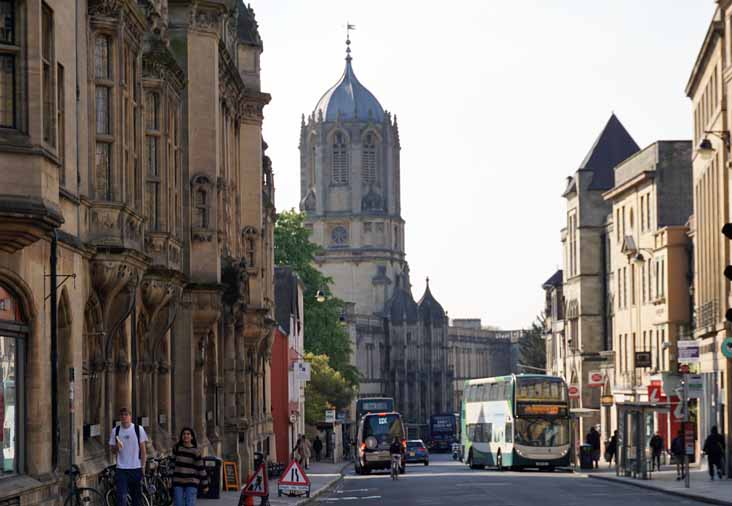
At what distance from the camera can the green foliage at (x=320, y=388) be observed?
4306 inches

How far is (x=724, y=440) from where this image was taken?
55000 mm

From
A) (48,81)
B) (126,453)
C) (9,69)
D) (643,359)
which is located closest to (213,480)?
(126,453)

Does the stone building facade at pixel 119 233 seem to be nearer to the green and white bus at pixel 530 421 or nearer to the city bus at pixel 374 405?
the green and white bus at pixel 530 421

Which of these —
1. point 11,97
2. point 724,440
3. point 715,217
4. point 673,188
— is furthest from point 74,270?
point 673,188

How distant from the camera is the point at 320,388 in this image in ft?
371

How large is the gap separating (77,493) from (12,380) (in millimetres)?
2508

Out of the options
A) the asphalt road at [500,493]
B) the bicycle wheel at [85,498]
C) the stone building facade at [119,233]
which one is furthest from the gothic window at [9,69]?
the asphalt road at [500,493]

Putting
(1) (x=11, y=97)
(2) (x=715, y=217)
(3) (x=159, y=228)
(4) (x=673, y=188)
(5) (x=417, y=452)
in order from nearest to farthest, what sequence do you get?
(1) (x=11, y=97), (3) (x=159, y=228), (2) (x=715, y=217), (4) (x=673, y=188), (5) (x=417, y=452)

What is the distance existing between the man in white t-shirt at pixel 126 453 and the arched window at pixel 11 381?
3290mm

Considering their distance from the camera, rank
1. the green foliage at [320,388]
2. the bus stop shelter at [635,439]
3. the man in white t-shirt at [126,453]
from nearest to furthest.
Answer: the man in white t-shirt at [126,453] < the bus stop shelter at [635,439] < the green foliage at [320,388]

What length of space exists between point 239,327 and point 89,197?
22.1 m

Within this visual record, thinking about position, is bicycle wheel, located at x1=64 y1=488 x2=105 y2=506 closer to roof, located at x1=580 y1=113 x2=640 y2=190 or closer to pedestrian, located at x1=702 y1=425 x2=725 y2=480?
pedestrian, located at x1=702 y1=425 x2=725 y2=480

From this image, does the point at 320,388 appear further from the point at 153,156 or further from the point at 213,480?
the point at 153,156

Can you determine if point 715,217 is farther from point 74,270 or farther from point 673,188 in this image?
point 74,270
